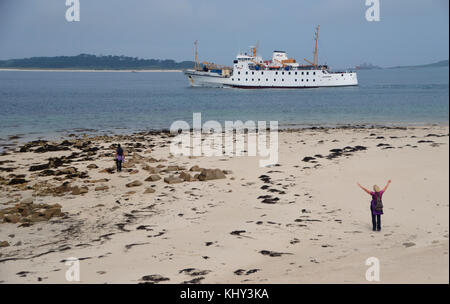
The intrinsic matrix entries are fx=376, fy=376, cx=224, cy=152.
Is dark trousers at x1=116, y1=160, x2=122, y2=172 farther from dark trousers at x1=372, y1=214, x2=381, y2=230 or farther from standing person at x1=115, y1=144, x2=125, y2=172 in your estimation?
dark trousers at x1=372, y1=214, x2=381, y2=230

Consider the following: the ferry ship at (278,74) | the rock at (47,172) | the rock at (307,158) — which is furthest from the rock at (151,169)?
the ferry ship at (278,74)

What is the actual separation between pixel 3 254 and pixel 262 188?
6902 millimetres

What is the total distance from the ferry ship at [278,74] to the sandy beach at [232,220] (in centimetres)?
5744

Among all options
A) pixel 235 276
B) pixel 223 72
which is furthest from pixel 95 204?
pixel 223 72

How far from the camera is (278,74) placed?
234 feet

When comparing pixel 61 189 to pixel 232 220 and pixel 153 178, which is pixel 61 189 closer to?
pixel 153 178

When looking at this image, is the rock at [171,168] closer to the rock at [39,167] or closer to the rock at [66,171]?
the rock at [66,171]

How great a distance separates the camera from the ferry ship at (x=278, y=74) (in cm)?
7150

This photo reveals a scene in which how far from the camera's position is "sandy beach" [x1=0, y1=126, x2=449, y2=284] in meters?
5.64

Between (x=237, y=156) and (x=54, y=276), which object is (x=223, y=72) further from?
(x=54, y=276)

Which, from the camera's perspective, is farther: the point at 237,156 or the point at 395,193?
the point at 237,156

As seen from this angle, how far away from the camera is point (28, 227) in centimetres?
898

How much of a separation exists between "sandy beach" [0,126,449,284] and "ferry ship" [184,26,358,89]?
57442 mm

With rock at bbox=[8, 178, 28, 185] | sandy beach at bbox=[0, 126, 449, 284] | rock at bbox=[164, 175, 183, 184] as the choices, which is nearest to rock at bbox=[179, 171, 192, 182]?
sandy beach at bbox=[0, 126, 449, 284]
